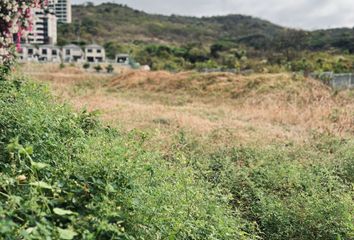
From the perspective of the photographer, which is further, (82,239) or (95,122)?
(95,122)

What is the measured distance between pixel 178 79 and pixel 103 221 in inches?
657

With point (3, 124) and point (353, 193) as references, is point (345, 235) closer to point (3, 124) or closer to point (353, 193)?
point (353, 193)

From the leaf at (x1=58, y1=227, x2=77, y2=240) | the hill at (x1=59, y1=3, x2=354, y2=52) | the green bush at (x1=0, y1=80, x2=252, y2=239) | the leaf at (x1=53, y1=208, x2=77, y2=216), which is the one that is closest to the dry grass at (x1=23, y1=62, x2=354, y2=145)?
the green bush at (x1=0, y1=80, x2=252, y2=239)

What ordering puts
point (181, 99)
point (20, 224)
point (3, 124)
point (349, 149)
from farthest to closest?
point (181, 99), point (349, 149), point (3, 124), point (20, 224)

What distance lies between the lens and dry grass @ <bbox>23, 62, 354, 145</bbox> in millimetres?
8391

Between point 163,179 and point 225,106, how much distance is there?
1042 cm

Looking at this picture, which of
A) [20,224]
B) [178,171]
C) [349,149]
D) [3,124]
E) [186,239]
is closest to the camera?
[20,224]

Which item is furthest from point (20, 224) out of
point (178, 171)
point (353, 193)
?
point (353, 193)

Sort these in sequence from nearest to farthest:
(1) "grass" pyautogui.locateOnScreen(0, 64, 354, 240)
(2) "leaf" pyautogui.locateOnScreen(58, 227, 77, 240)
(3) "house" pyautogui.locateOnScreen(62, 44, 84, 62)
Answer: (2) "leaf" pyautogui.locateOnScreen(58, 227, 77, 240)
(1) "grass" pyautogui.locateOnScreen(0, 64, 354, 240)
(3) "house" pyautogui.locateOnScreen(62, 44, 84, 62)

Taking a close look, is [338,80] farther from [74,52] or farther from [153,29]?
[153,29]

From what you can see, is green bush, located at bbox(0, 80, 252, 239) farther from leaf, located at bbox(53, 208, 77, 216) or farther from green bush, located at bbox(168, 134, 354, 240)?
green bush, located at bbox(168, 134, 354, 240)

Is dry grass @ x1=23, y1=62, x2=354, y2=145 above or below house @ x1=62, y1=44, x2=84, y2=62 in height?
above

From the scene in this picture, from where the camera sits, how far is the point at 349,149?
6684 millimetres

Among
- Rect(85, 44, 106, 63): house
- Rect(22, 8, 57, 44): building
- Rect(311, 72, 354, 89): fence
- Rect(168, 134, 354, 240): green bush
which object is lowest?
Rect(85, 44, 106, 63): house
